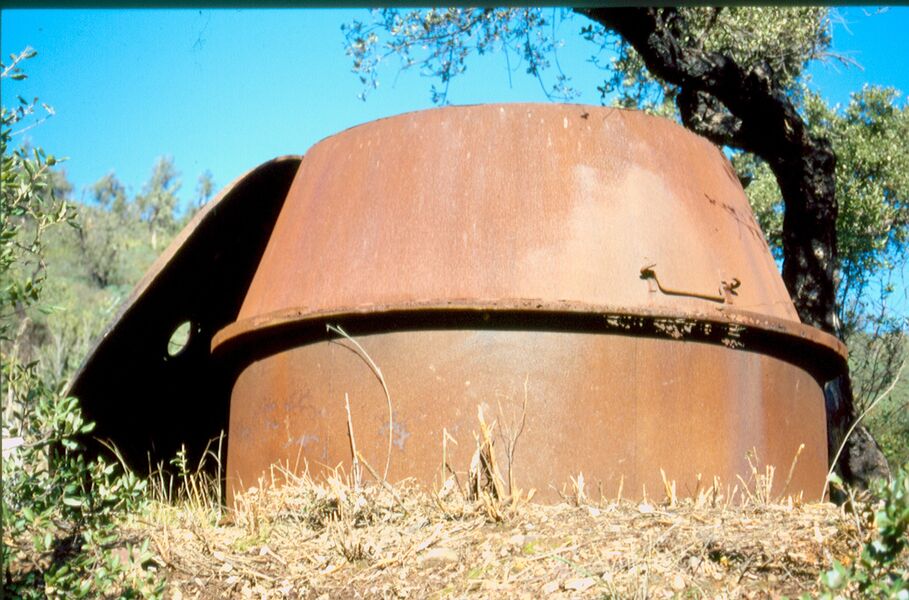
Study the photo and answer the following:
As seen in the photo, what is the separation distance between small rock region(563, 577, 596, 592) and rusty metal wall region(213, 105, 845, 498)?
41.8 inches

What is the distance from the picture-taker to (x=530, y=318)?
14.5 feet

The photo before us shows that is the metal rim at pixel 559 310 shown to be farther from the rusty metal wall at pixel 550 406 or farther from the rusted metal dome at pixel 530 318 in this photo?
the rusty metal wall at pixel 550 406

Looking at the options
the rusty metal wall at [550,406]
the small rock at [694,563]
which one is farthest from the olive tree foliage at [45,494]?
the small rock at [694,563]

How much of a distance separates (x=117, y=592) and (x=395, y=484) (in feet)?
4.03

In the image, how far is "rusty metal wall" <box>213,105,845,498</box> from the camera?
439 centimetres

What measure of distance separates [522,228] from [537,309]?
0.47 metres

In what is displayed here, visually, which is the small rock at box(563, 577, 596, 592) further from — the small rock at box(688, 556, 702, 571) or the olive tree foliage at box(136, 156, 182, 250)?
the olive tree foliage at box(136, 156, 182, 250)

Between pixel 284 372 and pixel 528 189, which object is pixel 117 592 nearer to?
pixel 284 372

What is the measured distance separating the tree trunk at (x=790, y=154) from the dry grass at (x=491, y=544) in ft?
12.0

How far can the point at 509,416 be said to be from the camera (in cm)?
434

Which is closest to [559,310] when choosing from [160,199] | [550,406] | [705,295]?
[550,406]

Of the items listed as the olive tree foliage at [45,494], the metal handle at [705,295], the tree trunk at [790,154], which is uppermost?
the tree trunk at [790,154]

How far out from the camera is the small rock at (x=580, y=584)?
3.20 meters

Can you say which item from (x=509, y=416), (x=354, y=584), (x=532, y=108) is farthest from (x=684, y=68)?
(x=354, y=584)
